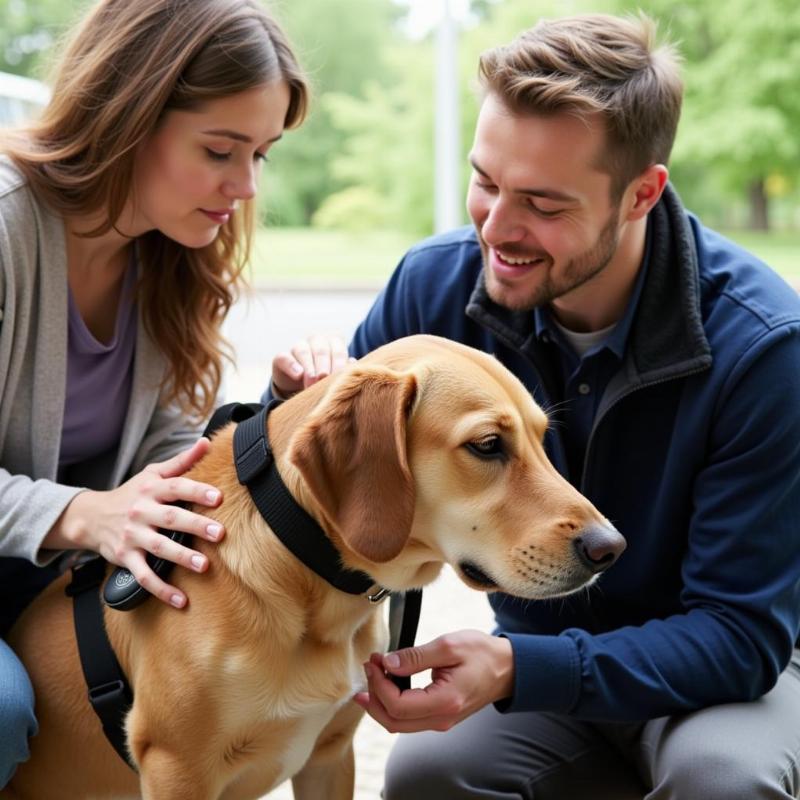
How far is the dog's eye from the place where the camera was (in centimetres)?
188

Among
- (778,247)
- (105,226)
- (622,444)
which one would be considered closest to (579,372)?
(622,444)

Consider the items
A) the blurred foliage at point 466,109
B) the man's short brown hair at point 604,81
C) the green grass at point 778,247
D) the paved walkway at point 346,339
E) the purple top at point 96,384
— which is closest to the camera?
the man's short brown hair at point 604,81

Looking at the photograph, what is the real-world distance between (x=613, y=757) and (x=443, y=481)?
929 mm

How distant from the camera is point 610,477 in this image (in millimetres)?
2301

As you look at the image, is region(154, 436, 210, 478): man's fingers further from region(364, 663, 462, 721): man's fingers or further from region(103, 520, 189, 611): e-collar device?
region(364, 663, 462, 721): man's fingers

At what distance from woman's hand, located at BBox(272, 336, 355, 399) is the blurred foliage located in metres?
9.10

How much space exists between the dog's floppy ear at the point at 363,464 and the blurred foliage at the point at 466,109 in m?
9.69

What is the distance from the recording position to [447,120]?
336 inches

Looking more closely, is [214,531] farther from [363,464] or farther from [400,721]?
[400,721]

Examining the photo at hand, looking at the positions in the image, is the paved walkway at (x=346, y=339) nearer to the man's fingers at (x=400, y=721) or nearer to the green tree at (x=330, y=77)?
the man's fingers at (x=400, y=721)

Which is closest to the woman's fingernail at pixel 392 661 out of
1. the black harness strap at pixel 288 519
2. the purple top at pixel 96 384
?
the black harness strap at pixel 288 519

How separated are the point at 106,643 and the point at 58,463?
0.57 meters

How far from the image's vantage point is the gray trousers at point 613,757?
6.58 ft

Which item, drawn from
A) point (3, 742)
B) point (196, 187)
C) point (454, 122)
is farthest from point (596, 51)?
point (454, 122)
